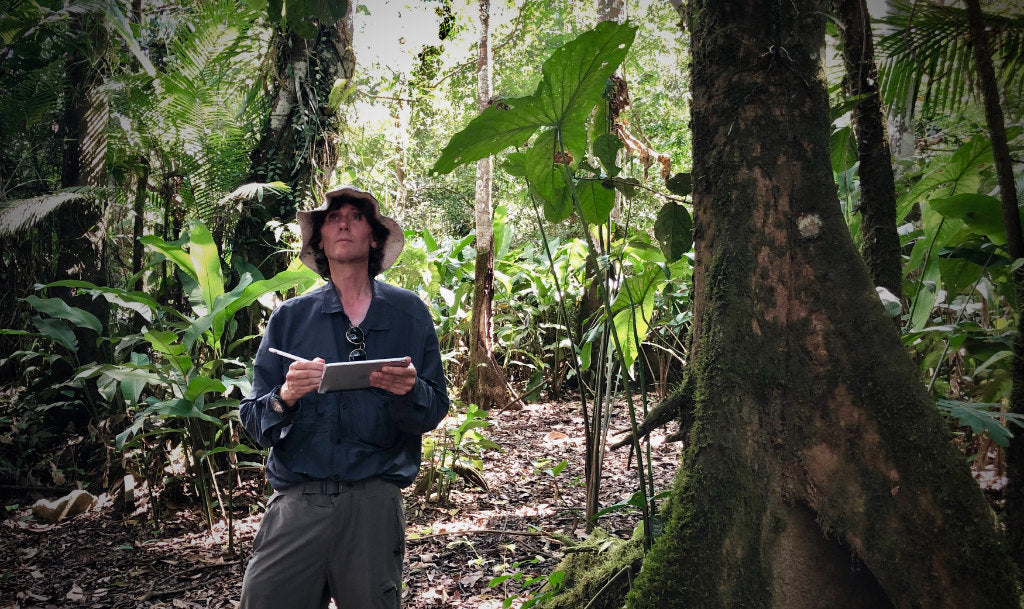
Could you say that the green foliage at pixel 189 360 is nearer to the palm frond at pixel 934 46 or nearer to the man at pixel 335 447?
the man at pixel 335 447

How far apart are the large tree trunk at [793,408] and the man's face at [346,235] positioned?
999mm

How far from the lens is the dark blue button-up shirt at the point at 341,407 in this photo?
5.37 feet

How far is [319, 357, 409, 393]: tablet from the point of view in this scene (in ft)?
4.78

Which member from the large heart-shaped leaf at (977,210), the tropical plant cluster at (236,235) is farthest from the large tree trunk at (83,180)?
the large heart-shaped leaf at (977,210)

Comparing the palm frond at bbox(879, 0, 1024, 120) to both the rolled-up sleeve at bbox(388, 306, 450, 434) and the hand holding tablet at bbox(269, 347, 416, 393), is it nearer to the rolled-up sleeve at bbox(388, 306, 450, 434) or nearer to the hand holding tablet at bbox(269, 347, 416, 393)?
the rolled-up sleeve at bbox(388, 306, 450, 434)

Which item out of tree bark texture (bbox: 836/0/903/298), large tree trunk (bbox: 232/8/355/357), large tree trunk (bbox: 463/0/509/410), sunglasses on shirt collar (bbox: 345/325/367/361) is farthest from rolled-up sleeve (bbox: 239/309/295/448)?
large tree trunk (bbox: 463/0/509/410)

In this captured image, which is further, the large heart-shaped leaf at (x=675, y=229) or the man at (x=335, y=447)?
the large heart-shaped leaf at (x=675, y=229)

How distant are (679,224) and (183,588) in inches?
100

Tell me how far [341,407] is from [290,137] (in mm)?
3027

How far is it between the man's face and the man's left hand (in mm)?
457

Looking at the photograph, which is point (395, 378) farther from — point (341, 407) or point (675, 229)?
point (675, 229)

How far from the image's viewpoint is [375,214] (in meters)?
1.92

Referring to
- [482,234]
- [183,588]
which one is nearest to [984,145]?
[183,588]

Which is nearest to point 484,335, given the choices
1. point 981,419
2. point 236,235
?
point 236,235
